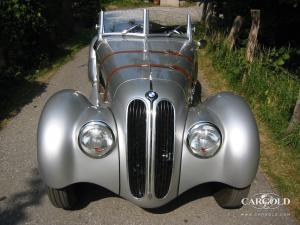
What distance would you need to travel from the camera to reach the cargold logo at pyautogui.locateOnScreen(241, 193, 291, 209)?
4.12 m

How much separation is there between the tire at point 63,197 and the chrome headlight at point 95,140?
0.55 meters

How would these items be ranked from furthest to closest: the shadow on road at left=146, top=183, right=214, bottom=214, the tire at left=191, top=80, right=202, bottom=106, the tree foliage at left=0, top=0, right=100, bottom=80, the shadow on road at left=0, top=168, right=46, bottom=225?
the tree foliage at left=0, top=0, right=100, bottom=80 → the tire at left=191, top=80, right=202, bottom=106 → the shadow on road at left=146, top=183, right=214, bottom=214 → the shadow on road at left=0, top=168, right=46, bottom=225

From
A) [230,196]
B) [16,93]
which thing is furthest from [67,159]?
[16,93]

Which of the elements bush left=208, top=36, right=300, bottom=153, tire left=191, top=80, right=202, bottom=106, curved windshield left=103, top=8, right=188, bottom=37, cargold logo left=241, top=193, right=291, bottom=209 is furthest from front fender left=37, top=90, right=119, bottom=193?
bush left=208, top=36, right=300, bottom=153

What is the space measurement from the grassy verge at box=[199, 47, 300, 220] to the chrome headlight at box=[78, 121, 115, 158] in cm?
214

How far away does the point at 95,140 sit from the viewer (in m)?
3.42

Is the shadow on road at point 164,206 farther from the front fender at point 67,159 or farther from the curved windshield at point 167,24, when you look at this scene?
the curved windshield at point 167,24

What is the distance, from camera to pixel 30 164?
4.77m

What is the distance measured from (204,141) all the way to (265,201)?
1290mm

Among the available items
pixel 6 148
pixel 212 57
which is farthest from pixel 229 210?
pixel 212 57

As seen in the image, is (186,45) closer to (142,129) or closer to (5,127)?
(142,129)

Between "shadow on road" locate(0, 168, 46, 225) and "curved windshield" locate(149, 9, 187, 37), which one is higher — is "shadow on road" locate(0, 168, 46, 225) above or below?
below

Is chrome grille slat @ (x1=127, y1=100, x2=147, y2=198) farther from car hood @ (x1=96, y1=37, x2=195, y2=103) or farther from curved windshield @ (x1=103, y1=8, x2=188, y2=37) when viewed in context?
curved windshield @ (x1=103, y1=8, x2=188, y2=37)

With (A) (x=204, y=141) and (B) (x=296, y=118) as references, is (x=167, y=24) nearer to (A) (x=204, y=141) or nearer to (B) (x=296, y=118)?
(B) (x=296, y=118)
